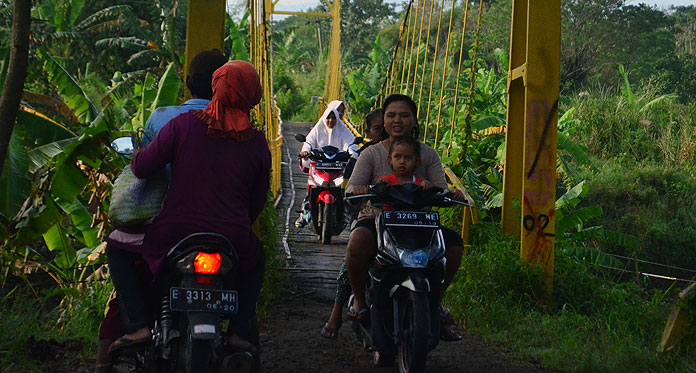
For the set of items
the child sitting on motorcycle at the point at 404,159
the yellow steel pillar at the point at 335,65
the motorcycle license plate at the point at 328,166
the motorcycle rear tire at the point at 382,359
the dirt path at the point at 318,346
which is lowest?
the dirt path at the point at 318,346

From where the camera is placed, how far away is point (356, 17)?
54719 millimetres

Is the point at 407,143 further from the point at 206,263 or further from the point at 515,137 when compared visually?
the point at 515,137

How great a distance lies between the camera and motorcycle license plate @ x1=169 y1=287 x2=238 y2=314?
291 centimetres

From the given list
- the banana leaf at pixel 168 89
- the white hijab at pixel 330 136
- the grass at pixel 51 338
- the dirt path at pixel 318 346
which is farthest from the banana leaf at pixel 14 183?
the white hijab at pixel 330 136

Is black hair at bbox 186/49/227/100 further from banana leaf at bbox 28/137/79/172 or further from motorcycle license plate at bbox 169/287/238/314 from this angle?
banana leaf at bbox 28/137/79/172

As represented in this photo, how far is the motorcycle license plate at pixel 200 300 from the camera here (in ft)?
9.53

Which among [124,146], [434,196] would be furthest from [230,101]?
[434,196]

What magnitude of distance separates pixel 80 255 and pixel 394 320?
4510 mm

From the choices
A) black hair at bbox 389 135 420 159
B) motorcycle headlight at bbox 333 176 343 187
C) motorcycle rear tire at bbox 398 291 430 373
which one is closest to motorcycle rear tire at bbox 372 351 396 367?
motorcycle rear tire at bbox 398 291 430 373

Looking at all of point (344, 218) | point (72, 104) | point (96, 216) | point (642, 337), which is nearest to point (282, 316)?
point (96, 216)

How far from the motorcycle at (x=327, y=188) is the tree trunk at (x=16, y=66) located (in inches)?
192

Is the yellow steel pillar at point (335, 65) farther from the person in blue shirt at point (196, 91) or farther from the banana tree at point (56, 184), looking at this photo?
the person in blue shirt at point (196, 91)

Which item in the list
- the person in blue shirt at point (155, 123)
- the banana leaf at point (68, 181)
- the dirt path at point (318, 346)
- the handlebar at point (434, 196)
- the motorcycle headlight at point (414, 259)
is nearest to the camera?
the person in blue shirt at point (155, 123)

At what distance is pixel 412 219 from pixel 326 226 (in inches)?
204
